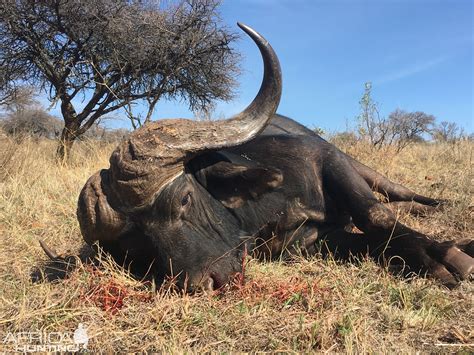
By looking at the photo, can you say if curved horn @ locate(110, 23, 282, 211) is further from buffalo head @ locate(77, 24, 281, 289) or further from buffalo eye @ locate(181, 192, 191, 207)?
buffalo eye @ locate(181, 192, 191, 207)

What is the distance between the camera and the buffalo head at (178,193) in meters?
2.56

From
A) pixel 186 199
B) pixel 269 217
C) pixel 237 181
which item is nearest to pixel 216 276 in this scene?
pixel 186 199

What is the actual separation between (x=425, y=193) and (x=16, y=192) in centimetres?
473

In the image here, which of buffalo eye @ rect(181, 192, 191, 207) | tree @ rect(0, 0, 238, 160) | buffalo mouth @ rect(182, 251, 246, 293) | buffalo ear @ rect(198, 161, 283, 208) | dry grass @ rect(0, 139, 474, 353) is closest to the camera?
dry grass @ rect(0, 139, 474, 353)

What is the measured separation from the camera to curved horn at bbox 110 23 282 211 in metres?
2.55

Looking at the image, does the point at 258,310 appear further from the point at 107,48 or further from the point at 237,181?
the point at 107,48

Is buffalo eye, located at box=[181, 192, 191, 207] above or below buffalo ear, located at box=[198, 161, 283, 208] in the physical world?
below

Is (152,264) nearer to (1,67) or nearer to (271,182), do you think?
(271,182)

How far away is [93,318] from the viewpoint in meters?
2.46

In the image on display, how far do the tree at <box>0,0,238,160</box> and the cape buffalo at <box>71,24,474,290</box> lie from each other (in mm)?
7497

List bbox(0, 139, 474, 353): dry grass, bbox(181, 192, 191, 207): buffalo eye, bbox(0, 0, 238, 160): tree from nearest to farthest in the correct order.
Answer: bbox(0, 139, 474, 353): dry grass, bbox(181, 192, 191, 207): buffalo eye, bbox(0, 0, 238, 160): tree

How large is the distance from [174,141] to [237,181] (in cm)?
52

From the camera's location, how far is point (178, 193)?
2.63 metres

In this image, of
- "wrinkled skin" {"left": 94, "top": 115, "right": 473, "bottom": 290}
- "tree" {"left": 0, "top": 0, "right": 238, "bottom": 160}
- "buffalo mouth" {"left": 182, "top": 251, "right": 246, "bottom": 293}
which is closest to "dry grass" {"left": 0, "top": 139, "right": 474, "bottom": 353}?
"buffalo mouth" {"left": 182, "top": 251, "right": 246, "bottom": 293}
